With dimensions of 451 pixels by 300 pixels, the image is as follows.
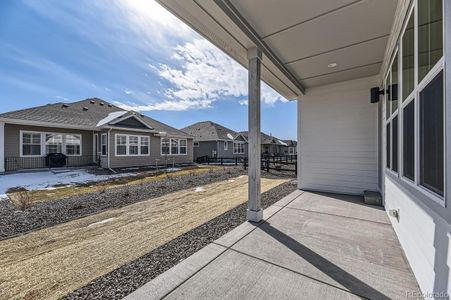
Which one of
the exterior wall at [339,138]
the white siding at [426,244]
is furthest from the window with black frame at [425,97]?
the exterior wall at [339,138]

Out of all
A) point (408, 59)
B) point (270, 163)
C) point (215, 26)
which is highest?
point (215, 26)

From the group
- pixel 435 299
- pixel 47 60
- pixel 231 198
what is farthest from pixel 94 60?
pixel 435 299

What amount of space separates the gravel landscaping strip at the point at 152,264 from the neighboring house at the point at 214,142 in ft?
62.8

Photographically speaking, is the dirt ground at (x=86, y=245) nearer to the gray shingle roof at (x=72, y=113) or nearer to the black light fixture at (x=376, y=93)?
the black light fixture at (x=376, y=93)

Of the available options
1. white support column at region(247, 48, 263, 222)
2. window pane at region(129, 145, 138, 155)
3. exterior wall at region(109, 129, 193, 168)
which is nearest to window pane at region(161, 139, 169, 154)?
exterior wall at region(109, 129, 193, 168)

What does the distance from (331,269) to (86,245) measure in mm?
3487

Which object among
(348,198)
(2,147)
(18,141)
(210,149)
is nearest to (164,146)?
(210,149)

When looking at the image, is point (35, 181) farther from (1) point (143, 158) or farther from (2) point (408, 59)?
(2) point (408, 59)

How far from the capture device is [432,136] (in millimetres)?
1601

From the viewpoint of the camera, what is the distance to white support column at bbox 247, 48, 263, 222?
3764 mm

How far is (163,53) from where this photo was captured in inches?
309

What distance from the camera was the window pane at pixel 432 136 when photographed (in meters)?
1.44

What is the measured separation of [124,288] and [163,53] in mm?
8166

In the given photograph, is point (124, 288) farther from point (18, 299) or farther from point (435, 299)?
point (435, 299)
